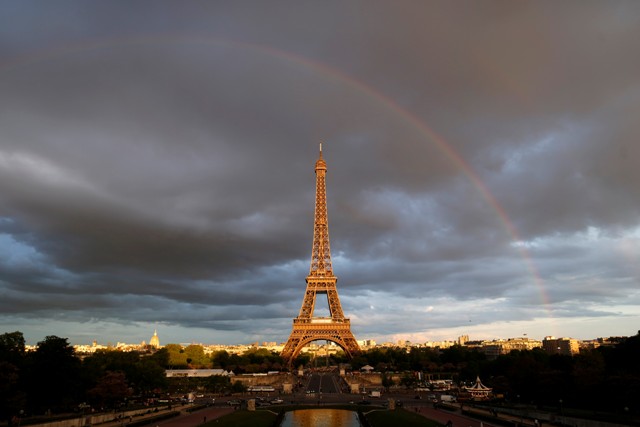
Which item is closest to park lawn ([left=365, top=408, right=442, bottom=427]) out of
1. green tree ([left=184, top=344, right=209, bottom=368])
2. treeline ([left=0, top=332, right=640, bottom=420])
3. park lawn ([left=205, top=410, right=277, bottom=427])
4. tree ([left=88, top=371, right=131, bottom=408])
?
park lawn ([left=205, top=410, right=277, bottom=427])

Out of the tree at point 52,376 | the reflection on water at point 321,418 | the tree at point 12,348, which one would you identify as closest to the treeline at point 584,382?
the reflection on water at point 321,418

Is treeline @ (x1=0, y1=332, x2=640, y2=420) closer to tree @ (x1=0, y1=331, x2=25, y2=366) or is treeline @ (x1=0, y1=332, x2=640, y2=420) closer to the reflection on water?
tree @ (x1=0, y1=331, x2=25, y2=366)

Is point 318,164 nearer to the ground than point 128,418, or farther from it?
farther from it

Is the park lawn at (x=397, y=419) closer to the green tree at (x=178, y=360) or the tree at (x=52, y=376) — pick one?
the tree at (x=52, y=376)

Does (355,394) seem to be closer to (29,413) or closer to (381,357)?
(29,413)

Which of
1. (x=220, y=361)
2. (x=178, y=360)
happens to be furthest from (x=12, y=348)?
(x=178, y=360)

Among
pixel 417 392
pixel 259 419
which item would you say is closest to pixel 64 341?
pixel 259 419
